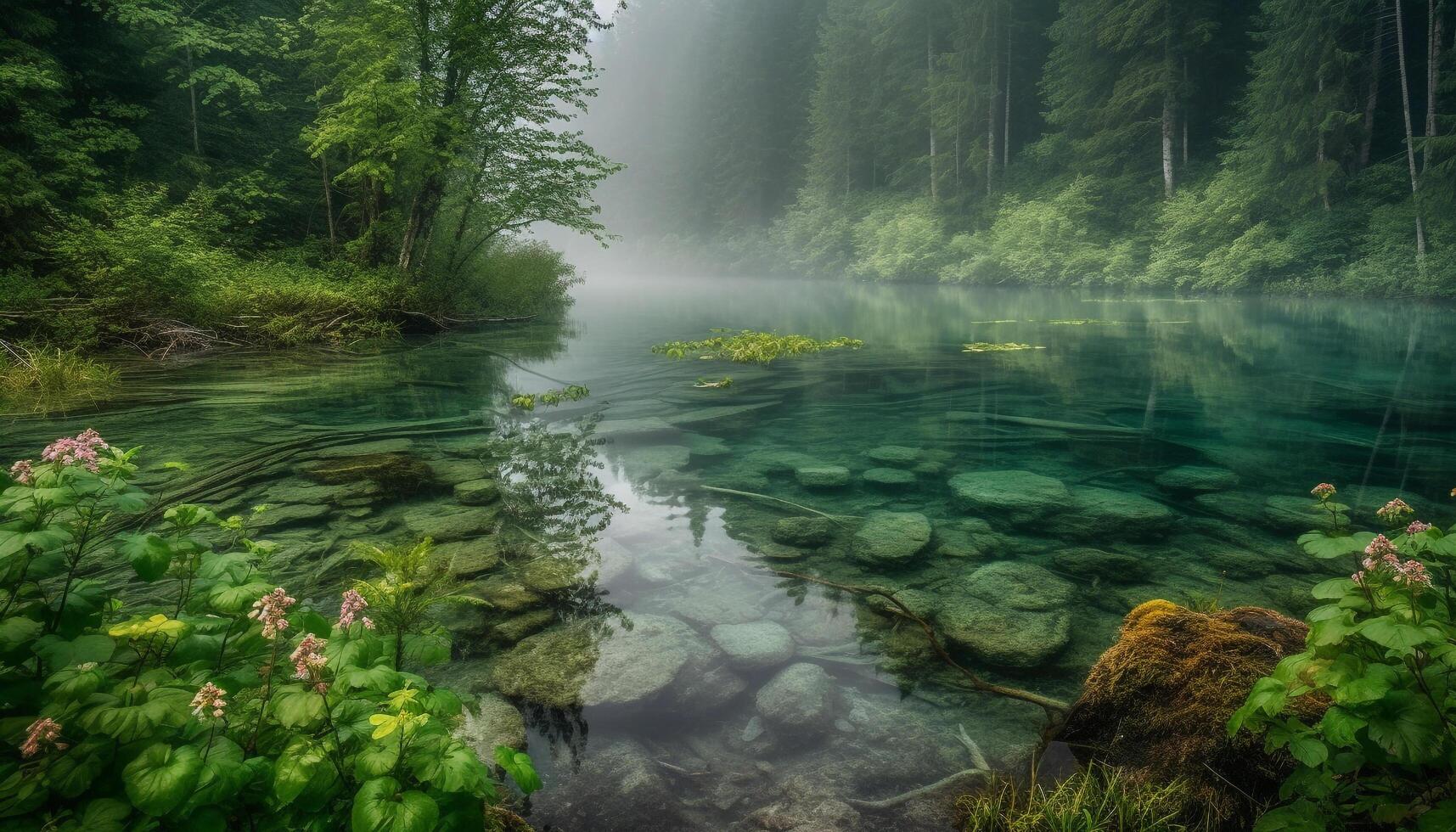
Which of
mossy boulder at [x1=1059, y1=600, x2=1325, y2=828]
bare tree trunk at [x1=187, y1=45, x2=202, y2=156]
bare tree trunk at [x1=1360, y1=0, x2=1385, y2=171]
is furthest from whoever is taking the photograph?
bare tree trunk at [x1=1360, y1=0, x2=1385, y2=171]

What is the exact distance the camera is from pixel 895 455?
22.1ft

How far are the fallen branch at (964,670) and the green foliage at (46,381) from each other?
27.2 feet

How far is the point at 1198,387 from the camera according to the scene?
10125mm

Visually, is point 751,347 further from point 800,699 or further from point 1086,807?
point 1086,807

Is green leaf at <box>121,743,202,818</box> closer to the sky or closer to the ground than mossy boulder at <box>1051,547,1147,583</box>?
closer to the sky

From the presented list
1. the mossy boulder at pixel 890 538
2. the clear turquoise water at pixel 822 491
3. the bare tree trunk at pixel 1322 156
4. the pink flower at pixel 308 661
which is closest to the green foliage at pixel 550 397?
the clear turquoise water at pixel 822 491

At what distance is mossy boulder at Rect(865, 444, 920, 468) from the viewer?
6527 mm

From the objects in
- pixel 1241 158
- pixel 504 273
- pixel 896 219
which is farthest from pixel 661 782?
pixel 896 219

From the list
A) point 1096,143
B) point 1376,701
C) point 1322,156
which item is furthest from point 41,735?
point 1096,143

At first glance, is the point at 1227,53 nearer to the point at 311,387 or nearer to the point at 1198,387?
→ the point at 1198,387

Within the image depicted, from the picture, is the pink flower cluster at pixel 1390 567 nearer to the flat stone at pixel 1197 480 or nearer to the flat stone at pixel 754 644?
the flat stone at pixel 754 644

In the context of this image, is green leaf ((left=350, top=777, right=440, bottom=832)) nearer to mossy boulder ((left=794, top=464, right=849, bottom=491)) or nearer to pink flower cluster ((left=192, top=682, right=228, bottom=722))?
pink flower cluster ((left=192, top=682, right=228, bottom=722))

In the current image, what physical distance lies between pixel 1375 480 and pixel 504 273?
2150cm

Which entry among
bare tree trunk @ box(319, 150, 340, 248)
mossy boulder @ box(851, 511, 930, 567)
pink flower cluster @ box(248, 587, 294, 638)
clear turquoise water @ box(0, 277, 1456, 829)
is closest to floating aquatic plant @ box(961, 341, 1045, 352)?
clear turquoise water @ box(0, 277, 1456, 829)
